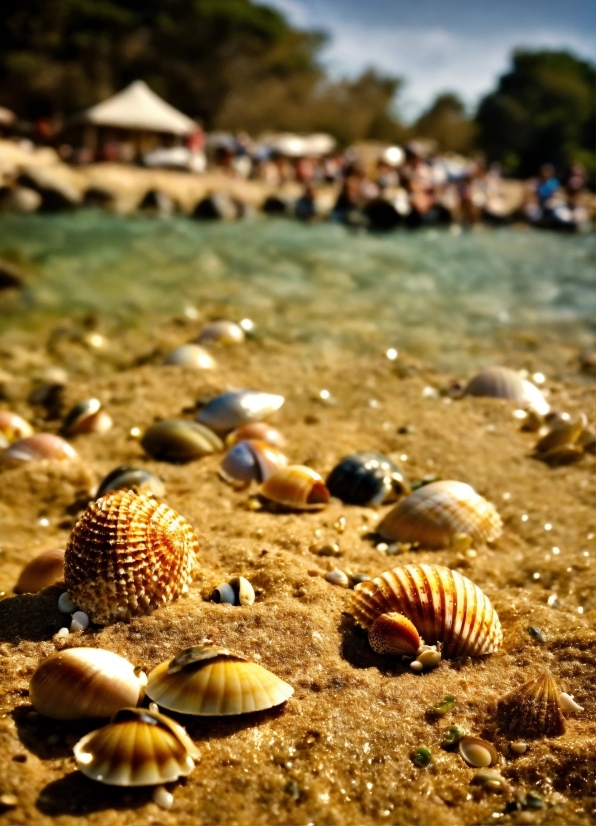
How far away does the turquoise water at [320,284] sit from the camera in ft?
26.4

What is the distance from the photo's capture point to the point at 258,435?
191 inches

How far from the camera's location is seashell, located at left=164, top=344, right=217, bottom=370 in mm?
6414

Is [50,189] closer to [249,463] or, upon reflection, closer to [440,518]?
[249,463]

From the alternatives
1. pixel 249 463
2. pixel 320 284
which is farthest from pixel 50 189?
pixel 249 463

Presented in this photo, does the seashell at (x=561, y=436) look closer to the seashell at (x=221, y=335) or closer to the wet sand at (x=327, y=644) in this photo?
the wet sand at (x=327, y=644)

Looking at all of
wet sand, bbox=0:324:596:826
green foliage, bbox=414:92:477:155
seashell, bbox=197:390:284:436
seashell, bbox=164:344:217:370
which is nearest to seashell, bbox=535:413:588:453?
wet sand, bbox=0:324:596:826

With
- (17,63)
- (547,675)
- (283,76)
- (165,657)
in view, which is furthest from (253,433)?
(283,76)

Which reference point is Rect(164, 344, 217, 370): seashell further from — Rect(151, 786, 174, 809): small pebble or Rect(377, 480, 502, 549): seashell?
Rect(151, 786, 174, 809): small pebble

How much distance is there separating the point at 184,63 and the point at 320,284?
39.8 m

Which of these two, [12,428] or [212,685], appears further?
[12,428]

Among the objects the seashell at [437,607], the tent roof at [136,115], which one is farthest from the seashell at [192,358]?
the tent roof at [136,115]

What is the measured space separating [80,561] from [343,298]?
23.2 ft

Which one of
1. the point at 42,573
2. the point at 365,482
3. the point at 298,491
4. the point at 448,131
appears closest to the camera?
the point at 42,573

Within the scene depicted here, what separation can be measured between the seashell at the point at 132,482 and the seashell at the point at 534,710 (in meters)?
2.11
